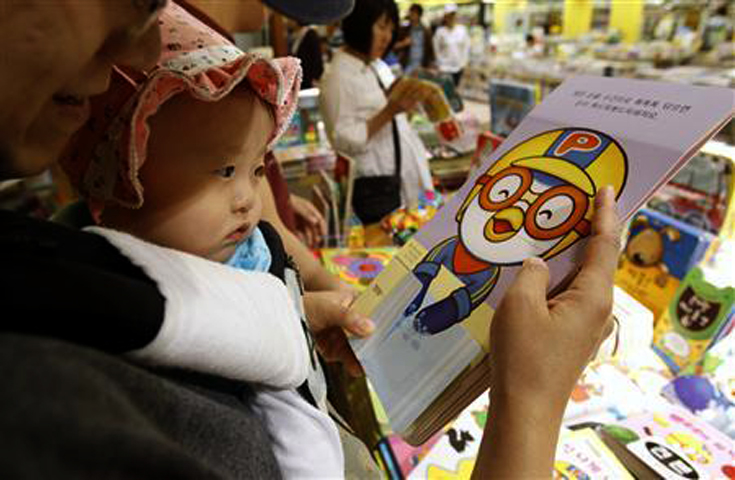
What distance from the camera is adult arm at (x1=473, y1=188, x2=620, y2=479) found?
1.61 feet

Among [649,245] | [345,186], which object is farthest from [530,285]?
[345,186]

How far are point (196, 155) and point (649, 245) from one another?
40.0 inches

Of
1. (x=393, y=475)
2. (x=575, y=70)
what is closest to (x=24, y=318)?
(x=393, y=475)

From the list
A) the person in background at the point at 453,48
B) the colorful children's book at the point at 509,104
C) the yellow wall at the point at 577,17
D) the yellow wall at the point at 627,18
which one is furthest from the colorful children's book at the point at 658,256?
the yellow wall at the point at 577,17

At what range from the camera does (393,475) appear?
88cm

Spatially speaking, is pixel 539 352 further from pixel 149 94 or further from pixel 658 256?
pixel 658 256

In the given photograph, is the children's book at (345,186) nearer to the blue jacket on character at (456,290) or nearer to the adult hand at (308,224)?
the adult hand at (308,224)

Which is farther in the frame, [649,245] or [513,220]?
[649,245]

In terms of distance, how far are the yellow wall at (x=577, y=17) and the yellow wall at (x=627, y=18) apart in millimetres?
616

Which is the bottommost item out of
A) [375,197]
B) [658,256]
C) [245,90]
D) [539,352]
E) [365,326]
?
[375,197]

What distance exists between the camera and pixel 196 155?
66 cm

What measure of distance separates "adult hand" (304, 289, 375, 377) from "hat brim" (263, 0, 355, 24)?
552 millimetres

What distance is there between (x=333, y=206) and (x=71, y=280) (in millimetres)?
1406

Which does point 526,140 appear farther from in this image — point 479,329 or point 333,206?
point 333,206
